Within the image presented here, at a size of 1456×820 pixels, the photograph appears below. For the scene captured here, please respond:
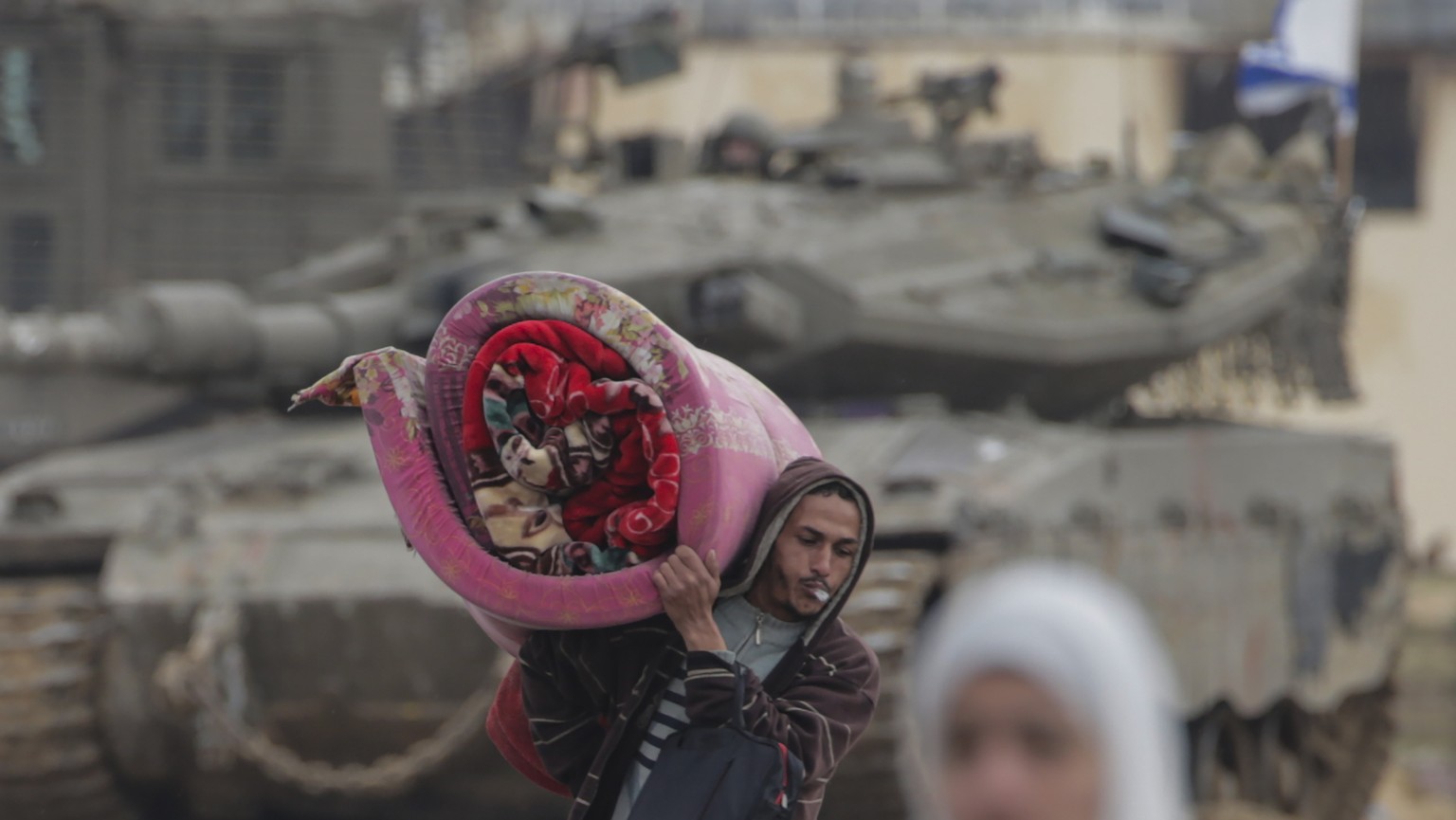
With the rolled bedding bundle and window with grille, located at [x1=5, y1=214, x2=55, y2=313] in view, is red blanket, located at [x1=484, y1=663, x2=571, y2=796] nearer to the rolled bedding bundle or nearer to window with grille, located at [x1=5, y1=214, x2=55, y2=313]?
the rolled bedding bundle

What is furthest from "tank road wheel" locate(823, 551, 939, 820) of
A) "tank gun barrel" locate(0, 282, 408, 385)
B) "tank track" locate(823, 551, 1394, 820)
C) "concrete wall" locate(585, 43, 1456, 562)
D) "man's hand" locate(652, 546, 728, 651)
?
"concrete wall" locate(585, 43, 1456, 562)

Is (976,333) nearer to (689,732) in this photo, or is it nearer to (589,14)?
(689,732)

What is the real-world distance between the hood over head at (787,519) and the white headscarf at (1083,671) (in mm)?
810

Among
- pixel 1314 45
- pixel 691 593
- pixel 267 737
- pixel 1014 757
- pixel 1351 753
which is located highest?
pixel 1014 757

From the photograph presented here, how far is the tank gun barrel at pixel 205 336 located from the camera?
8570mm

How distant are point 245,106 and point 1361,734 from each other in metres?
10.7

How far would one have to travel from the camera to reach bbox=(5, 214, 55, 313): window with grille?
1752cm

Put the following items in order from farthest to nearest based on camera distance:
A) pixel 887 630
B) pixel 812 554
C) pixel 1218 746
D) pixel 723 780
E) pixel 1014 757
A: pixel 1218 746, pixel 887 630, pixel 812 554, pixel 723 780, pixel 1014 757

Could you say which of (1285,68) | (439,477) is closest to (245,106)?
(1285,68)

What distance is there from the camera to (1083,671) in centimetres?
200

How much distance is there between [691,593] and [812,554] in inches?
6.8

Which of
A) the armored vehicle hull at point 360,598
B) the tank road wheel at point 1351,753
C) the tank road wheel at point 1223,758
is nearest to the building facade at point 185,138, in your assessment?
the armored vehicle hull at point 360,598

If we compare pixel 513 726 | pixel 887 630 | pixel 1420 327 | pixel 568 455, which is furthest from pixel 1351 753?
pixel 1420 327

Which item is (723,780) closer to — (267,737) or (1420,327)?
(267,737)
